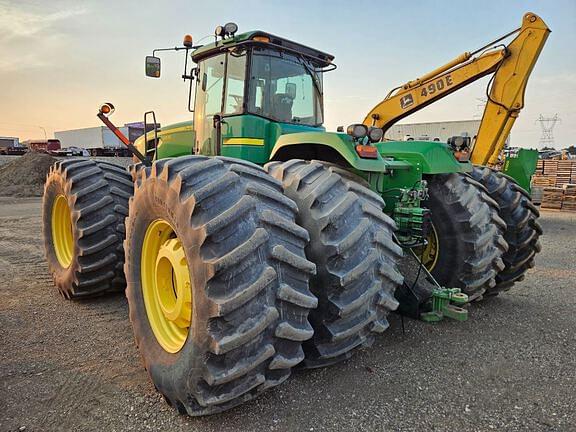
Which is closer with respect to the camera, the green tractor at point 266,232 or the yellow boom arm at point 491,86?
the green tractor at point 266,232

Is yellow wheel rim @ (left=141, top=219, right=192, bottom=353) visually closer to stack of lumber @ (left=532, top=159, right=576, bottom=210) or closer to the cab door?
the cab door

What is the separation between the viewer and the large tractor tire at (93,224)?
443 centimetres

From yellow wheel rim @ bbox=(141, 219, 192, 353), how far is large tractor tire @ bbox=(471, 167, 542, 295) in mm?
3366

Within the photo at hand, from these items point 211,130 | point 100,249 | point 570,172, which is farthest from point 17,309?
point 570,172

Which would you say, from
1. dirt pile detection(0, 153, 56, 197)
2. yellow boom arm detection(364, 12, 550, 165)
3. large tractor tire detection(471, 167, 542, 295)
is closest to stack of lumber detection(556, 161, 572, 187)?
yellow boom arm detection(364, 12, 550, 165)

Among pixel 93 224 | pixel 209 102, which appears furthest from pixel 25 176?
pixel 209 102

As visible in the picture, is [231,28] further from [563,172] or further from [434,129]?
[434,129]

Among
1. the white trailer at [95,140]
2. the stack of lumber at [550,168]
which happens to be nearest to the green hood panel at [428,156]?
the stack of lumber at [550,168]

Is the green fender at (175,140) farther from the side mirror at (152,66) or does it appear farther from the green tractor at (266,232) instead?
the side mirror at (152,66)

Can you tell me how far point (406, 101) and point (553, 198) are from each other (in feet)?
32.4

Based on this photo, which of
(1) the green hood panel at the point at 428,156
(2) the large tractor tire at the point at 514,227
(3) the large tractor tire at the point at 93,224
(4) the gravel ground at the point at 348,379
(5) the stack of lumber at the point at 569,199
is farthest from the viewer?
(5) the stack of lumber at the point at 569,199

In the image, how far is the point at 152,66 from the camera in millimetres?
5125

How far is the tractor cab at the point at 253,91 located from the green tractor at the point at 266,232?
15 millimetres

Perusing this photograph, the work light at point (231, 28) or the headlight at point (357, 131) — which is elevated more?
the work light at point (231, 28)
